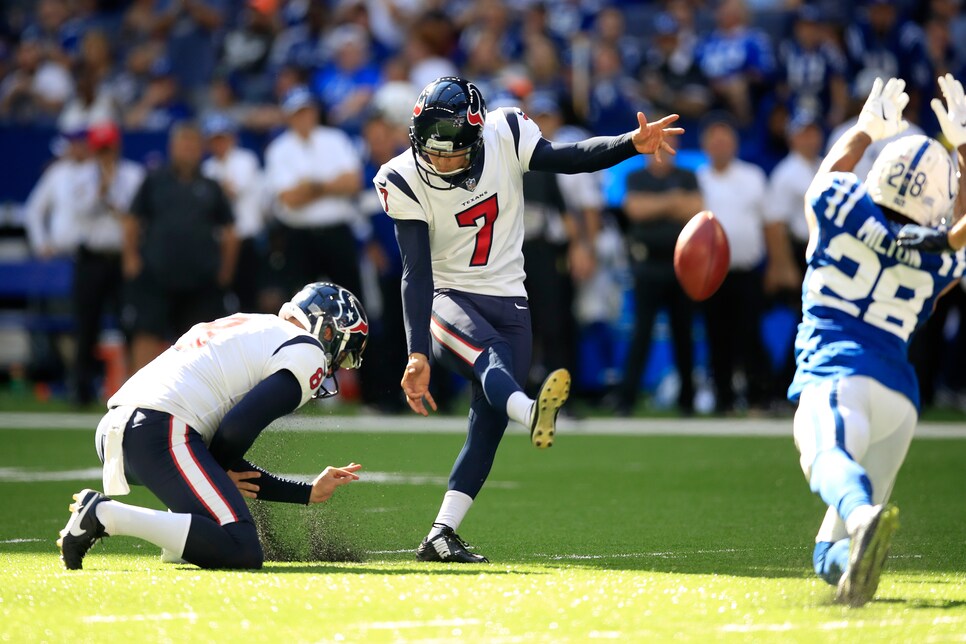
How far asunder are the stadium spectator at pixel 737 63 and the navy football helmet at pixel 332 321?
29.4 feet

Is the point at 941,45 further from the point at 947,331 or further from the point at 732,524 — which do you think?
the point at 732,524

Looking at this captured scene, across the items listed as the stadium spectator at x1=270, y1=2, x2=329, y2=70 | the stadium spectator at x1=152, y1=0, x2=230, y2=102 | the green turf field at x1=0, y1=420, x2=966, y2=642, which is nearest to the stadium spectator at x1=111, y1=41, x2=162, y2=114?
the stadium spectator at x1=152, y1=0, x2=230, y2=102

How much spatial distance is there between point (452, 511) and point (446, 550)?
21 centimetres

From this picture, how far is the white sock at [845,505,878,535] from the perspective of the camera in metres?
4.42

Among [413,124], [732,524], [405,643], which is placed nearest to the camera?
[405,643]

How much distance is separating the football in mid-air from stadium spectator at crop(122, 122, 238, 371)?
21.6 feet

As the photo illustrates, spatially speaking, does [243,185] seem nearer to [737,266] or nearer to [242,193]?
[242,193]

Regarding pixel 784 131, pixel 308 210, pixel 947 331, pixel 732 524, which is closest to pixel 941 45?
pixel 784 131

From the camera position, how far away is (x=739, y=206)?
41.3 ft

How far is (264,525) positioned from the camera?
6043 mm

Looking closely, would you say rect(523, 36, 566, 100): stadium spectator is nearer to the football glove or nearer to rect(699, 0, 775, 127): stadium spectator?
rect(699, 0, 775, 127): stadium spectator

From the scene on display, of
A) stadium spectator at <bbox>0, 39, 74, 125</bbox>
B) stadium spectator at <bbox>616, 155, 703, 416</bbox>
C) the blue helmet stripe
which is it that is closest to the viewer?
the blue helmet stripe

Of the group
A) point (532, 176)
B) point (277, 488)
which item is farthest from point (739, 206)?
point (277, 488)

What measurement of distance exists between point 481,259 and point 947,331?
8663mm
